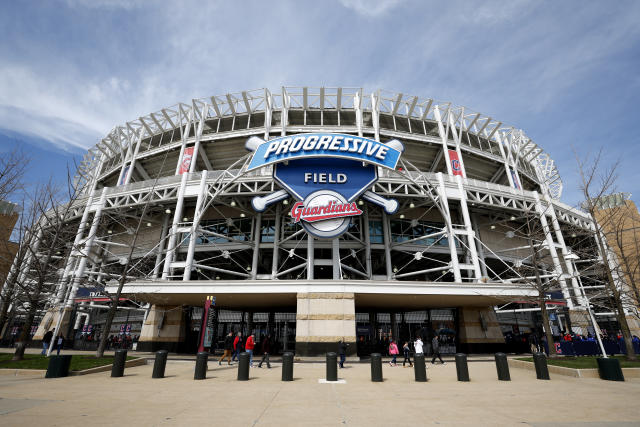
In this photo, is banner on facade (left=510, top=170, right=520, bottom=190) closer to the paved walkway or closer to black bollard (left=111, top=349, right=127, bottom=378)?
the paved walkway

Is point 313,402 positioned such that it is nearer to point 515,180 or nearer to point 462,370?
point 462,370

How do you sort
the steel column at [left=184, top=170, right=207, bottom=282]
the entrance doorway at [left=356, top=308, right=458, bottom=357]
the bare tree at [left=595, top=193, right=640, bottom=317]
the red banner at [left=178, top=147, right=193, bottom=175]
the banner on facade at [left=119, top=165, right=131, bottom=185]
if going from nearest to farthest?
1. the bare tree at [left=595, top=193, right=640, bottom=317]
2. the steel column at [left=184, top=170, right=207, bottom=282]
3. the entrance doorway at [left=356, top=308, right=458, bottom=357]
4. the red banner at [left=178, top=147, right=193, bottom=175]
5. the banner on facade at [left=119, top=165, right=131, bottom=185]

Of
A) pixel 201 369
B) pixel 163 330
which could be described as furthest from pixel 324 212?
pixel 163 330

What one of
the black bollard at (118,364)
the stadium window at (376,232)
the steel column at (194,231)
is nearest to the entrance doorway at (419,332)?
the stadium window at (376,232)

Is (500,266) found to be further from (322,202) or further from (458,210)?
(322,202)

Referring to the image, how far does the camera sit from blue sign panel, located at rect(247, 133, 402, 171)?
73.5 ft

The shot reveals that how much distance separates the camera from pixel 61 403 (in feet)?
22.2

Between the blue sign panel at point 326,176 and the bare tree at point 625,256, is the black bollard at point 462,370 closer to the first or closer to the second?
the bare tree at point 625,256

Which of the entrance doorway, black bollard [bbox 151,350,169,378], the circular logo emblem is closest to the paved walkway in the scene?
black bollard [bbox 151,350,169,378]

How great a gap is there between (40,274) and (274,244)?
15.5m

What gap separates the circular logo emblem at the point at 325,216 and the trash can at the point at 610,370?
541 inches

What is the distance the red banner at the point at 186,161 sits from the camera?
29141mm

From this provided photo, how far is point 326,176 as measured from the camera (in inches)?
898

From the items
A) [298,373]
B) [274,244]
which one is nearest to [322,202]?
[274,244]
